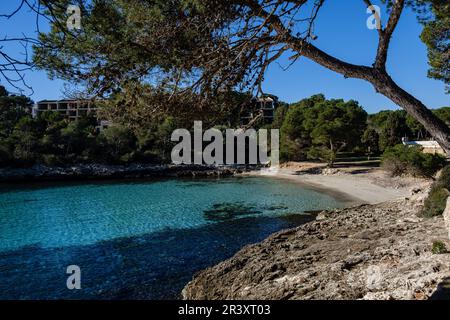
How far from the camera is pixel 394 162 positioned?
2602 cm

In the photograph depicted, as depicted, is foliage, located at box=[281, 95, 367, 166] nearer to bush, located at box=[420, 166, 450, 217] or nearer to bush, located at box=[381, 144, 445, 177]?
bush, located at box=[381, 144, 445, 177]

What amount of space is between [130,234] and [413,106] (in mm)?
12426

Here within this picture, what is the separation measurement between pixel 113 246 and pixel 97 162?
3451cm

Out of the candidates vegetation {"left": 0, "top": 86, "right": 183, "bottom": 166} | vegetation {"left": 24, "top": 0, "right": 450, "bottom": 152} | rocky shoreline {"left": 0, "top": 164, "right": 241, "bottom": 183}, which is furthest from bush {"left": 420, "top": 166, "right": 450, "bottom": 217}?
vegetation {"left": 0, "top": 86, "right": 183, "bottom": 166}

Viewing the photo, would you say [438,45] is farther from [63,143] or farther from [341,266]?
[63,143]

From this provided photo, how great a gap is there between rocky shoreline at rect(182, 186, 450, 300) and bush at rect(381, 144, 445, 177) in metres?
12.0

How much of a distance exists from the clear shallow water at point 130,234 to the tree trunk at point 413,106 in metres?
6.43

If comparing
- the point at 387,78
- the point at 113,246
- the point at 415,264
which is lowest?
the point at 113,246

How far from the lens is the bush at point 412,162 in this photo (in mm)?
22016

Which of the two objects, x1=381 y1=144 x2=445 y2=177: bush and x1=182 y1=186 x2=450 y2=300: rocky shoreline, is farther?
x1=381 y1=144 x2=445 y2=177: bush

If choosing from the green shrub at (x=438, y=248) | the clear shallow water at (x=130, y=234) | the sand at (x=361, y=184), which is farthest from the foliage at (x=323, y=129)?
the green shrub at (x=438, y=248)

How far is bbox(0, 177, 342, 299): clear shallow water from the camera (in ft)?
30.3
